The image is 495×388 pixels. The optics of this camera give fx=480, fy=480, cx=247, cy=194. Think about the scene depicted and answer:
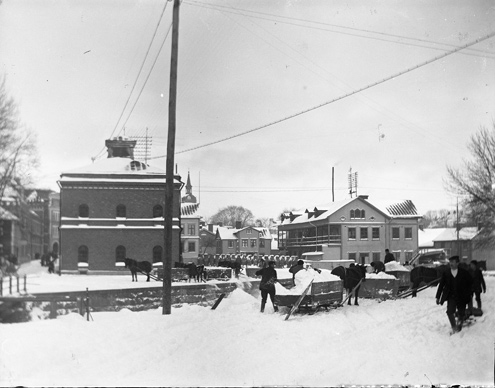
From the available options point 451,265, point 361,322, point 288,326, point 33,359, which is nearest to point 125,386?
point 33,359

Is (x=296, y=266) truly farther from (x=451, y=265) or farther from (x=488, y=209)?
(x=488, y=209)

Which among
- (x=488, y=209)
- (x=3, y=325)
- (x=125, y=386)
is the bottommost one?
(x=125, y=386)

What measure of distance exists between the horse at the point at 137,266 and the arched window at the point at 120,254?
0.13m

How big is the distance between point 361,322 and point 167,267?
406 centimetres

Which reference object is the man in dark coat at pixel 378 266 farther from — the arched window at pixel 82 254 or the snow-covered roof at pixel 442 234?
the arched window at pixel 82 254

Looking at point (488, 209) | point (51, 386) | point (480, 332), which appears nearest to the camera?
point (51, 386)

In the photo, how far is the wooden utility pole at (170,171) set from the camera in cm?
897

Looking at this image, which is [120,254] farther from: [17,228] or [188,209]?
[17,228]

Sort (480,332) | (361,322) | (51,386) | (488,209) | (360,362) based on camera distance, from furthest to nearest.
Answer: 1. (361,322)
2. (488,209)
3. (480,332)
4. (360,362)
5. (51,386)

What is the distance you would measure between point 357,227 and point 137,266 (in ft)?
14.2

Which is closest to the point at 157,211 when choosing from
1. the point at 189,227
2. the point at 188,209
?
the point at 188,209

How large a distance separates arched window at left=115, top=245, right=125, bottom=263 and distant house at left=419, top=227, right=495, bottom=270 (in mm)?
5789

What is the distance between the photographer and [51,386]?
23.0 ft

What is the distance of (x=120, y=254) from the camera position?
9078 millimetres
